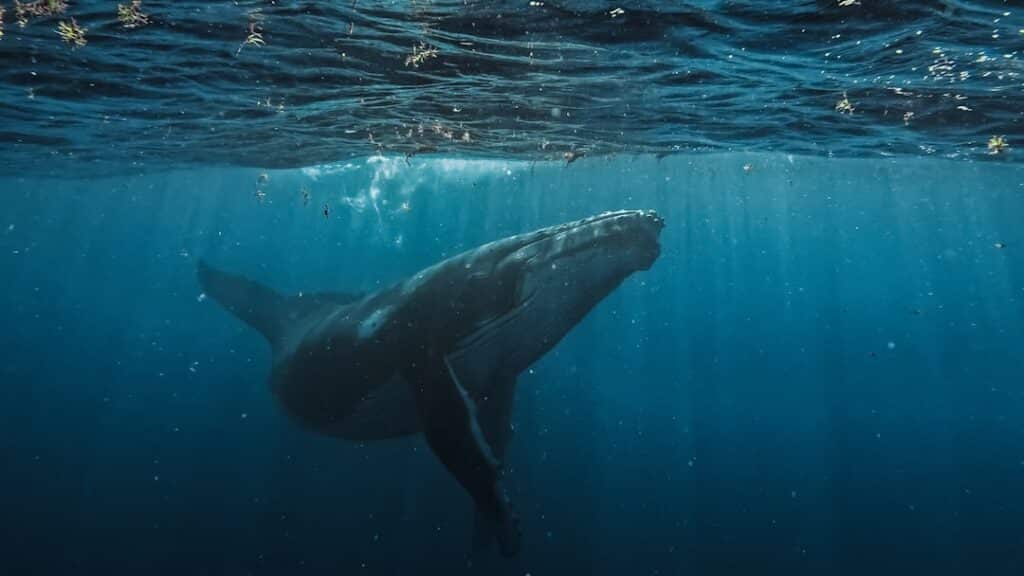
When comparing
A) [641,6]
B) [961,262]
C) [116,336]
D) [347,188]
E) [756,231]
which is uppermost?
[641,6]

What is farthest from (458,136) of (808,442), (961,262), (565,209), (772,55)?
(961,262)

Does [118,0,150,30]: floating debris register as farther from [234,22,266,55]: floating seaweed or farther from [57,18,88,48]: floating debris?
[234,22,266,55]: floating seaweed

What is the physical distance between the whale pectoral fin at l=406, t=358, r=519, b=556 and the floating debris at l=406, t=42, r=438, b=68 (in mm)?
5694

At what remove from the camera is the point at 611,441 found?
34.3 metres

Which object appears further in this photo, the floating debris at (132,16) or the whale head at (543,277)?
the floating debris at (132,16)

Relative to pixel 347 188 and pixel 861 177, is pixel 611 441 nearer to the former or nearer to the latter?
pixel 861 177

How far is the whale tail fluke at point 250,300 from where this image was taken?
44.9 feet

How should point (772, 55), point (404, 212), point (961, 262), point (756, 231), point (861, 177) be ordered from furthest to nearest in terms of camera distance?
1. point (961, 262)
2. point (756, 231)
3. point (404, 212)
4. point (861, 177)
5. point (772, 55)

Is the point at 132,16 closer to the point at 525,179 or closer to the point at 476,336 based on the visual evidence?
the point at 476,336

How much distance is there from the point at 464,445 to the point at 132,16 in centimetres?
785

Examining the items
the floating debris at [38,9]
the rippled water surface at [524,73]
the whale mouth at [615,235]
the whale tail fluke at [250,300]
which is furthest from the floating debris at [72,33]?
the whale mouth at [615,235]

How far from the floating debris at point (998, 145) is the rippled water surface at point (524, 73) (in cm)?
10

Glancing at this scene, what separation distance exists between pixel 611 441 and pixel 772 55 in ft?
88.4

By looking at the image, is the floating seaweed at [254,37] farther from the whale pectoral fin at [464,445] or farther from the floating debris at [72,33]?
the whale pectoral fin at [464,445]
